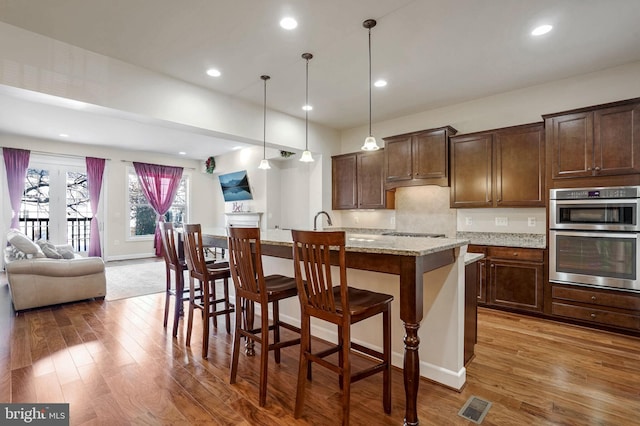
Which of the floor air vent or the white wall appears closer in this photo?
the floor air vent

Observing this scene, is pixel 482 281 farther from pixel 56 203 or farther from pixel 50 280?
pixel 56 203

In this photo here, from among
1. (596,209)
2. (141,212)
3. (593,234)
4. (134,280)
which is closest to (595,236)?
(593,234)

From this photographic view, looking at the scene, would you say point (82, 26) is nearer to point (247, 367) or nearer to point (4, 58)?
point (4, 58)

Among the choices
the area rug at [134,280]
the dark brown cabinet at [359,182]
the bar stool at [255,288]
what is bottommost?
the area rug at [134,280]

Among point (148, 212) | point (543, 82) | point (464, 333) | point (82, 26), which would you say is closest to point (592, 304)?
point (464, 333)

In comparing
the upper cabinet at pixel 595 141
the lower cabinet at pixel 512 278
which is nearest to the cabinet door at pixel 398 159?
the lower cabinet at pixel 512 278

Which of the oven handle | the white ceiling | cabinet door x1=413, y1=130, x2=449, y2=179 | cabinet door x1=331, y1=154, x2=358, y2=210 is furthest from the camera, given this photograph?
cabinet door x1=331, y1=154, x2=358, y2=210

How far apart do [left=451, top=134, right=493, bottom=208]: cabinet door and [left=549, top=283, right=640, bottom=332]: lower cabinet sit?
1.25 metres

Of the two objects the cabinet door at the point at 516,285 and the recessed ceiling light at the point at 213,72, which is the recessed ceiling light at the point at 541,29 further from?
the recessed ceiling light at the point at 213,72

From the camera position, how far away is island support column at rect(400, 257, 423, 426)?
5.38 feet

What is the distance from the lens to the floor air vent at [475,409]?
5.86 feet

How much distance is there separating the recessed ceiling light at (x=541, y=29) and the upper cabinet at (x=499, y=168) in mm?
1186

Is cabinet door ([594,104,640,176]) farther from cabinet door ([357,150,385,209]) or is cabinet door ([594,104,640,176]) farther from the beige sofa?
the beige sofa

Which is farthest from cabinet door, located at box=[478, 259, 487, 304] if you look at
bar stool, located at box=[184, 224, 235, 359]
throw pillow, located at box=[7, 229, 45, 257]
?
throw pillow, located at box=[7, 229, 45, 257]
